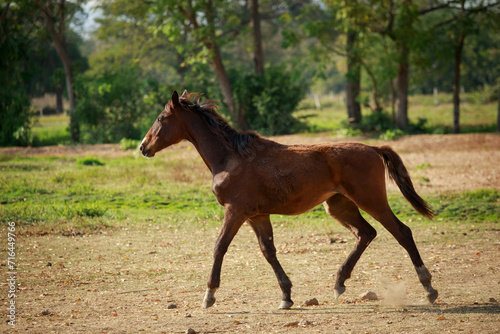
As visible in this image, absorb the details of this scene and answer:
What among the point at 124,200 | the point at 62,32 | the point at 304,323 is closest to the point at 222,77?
the point at 62,32

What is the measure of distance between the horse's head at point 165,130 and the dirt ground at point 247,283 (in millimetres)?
1953

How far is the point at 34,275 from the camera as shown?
24.9 feet

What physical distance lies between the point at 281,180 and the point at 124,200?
25.5 feet

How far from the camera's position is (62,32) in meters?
27.1

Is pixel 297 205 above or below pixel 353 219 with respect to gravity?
above

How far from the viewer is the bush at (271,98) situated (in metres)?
27.3

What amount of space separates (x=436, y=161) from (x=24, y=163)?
14.7m

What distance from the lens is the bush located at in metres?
27.3

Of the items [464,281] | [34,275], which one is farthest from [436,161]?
A: [34,275]

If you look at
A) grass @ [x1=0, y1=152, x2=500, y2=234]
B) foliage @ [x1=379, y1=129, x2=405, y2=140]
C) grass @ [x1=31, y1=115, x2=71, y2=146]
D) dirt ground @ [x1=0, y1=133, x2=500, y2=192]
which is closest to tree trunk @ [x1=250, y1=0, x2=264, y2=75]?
dirt ground @ [x1=0, y1=133, x2=500, y2=192]

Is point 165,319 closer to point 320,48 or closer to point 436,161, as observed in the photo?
point 436,161

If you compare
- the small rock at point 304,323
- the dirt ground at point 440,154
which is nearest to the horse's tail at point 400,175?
the small rock at point 304,323

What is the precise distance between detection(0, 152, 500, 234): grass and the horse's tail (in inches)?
173

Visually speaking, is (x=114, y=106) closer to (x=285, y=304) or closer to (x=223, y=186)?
(x=223, y=186)
